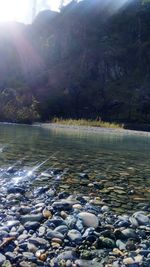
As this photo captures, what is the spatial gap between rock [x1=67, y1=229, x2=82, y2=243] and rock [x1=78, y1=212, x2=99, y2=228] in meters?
0.46

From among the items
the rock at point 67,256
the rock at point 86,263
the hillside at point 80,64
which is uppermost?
the hillside at point 80,64

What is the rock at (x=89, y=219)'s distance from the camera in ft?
21.4

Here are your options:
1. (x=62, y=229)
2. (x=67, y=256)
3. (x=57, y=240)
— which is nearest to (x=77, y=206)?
(x=62, y=229)

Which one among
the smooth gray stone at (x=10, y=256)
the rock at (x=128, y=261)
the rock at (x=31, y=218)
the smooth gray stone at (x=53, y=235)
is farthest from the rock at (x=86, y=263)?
the rock at (x=31, y=218)

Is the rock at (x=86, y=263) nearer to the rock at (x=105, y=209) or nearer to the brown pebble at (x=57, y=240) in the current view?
the brown pebble at (x=57, y=240)

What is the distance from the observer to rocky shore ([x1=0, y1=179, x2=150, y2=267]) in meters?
5.18

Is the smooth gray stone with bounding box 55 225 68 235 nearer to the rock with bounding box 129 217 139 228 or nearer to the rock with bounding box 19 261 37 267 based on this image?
the rock with bounding box 19 261 37 267

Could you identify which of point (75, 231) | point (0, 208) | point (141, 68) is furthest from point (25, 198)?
point (141, 68)

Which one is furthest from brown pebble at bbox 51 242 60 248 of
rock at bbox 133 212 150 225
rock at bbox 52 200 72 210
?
rock at bbox 133 212 150 225

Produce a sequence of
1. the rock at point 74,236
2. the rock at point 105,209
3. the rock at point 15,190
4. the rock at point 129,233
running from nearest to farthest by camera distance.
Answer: the rock at point 74,236, the rock at point 129,233, the rock at point 105,209, the rock at point 15,190

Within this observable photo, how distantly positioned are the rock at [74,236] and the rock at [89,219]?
464 mm

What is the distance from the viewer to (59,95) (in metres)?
70.5

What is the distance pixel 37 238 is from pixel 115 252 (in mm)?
1265

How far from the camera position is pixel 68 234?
19.7 ft
